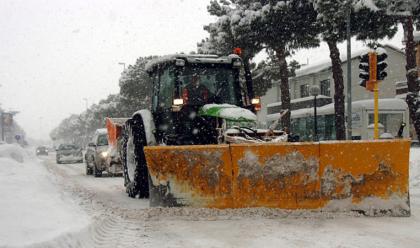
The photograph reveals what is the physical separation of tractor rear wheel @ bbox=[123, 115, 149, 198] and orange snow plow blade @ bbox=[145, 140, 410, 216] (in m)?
2.28

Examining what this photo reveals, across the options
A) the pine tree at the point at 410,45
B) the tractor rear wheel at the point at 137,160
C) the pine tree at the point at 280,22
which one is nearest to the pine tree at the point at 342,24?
the pine tree at the point at 410,45

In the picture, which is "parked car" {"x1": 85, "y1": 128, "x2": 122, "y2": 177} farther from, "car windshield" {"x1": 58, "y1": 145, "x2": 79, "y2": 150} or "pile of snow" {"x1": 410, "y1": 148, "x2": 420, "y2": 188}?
"car windshield" {"x1": 58, "y1": 145, "x2": 79, "y2": 150}

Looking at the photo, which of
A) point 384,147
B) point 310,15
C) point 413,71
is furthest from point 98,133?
point 384,147

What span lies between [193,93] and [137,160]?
156 cm

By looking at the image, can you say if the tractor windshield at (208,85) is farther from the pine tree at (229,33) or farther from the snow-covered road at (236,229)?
the pine tree at (229,33)

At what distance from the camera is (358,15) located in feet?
60.1

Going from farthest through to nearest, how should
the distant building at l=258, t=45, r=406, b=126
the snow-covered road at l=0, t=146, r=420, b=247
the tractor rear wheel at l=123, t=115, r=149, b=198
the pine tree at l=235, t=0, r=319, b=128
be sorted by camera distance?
the distant building at l=258, t=45, r=406, b=126, the pine tree at l=235, t=0, r=319, b=128, the tractor rear wheel at l=123, t=115, r=149, b=198, the snow-covered road at l=0, t=146, r=420, b=247

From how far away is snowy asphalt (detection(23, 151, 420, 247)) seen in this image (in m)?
5.17

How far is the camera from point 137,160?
29.0 ft

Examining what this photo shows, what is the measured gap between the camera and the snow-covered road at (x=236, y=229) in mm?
5160

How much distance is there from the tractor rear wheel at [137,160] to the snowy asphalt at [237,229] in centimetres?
131

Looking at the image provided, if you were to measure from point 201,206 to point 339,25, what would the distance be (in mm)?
13787

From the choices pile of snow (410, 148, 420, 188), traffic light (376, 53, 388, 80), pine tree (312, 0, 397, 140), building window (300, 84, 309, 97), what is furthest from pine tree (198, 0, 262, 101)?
building window (300, 84, 309, 97)

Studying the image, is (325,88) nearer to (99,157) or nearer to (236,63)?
(99,157)
